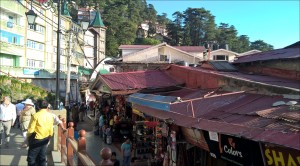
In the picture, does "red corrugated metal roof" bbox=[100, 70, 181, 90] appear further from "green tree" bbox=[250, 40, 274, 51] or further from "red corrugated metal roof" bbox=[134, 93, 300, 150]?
"green tree" bbox=[250, 40, 274, 51]

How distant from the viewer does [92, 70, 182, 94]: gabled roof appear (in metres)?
14.3

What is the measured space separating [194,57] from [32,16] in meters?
25.9

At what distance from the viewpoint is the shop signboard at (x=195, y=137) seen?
27.6ft

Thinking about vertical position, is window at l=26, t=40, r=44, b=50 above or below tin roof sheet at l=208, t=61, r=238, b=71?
above

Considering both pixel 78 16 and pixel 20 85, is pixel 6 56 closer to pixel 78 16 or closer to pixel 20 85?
pixel 20 85

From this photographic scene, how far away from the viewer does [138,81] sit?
15125 mm

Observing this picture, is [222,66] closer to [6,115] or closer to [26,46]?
[6,115]

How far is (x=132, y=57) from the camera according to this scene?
111 feet

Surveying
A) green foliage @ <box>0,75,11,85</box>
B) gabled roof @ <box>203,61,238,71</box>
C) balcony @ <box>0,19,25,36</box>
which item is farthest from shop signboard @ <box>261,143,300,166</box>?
balcony @ <box>0,19,25,36</box>

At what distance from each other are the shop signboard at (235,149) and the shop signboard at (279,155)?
18 centimetres

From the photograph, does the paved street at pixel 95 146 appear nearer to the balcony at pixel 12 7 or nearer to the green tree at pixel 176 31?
the balcony at pixel 12 7

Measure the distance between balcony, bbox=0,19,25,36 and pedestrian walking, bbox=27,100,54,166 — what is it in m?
29.3

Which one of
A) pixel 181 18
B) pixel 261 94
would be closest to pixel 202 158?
pixel 261 94

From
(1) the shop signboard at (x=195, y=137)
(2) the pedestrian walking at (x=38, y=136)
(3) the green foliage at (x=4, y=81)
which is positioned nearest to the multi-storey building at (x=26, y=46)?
(3) the green foliage at (x=4, y=81)
